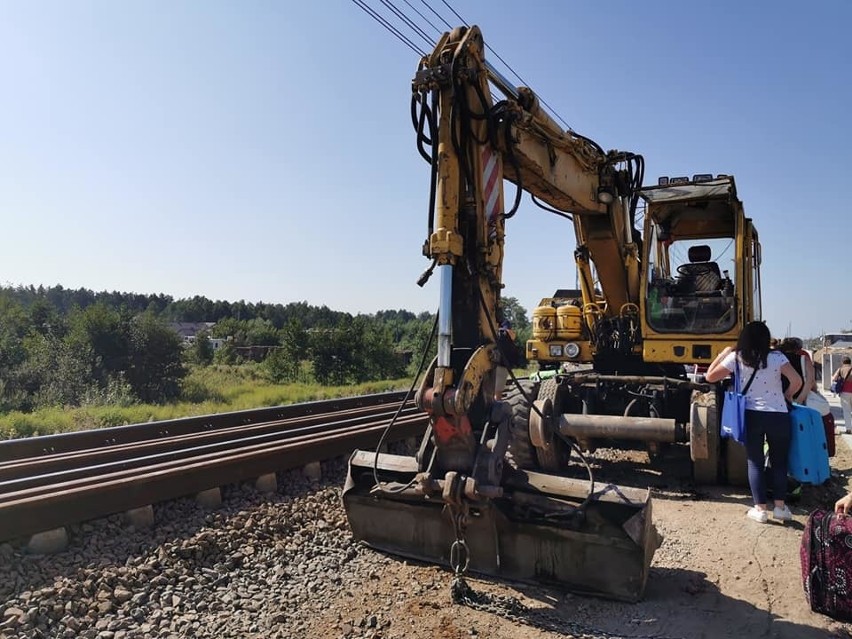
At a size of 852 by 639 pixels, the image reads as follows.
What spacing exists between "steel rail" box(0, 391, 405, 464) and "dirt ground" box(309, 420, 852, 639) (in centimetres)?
533

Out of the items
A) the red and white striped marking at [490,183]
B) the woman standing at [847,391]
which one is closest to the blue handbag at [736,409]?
the red and white striped marking at [490,183]

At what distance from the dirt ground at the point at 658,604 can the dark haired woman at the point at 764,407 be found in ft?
1.12

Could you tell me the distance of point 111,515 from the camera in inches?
182

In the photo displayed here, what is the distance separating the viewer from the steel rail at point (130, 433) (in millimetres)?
7160

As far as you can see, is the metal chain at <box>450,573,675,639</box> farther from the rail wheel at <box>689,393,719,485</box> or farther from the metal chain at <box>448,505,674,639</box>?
the rail wheel at <box>689,393,719,485</box>

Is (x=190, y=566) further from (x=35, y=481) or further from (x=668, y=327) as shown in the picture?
(x=668, y=327)

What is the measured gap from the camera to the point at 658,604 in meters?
3.80

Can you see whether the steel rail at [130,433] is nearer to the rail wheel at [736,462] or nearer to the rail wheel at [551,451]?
the rail wheel at [551,451]

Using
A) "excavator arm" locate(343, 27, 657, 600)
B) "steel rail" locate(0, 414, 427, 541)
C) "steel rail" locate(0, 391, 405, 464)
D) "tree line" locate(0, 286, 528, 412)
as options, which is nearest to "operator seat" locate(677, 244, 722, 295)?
"excavator arm" locate(343, 27, 657, 600)

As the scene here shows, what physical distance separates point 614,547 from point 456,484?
3.54 ft

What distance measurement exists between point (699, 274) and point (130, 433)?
8.01 meters

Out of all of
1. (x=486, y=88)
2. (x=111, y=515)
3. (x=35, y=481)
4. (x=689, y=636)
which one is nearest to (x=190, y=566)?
(x=111, y=515)

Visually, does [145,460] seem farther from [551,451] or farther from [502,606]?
[551,451]

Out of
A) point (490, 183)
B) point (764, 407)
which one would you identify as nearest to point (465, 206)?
point (490, 183)
